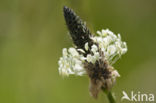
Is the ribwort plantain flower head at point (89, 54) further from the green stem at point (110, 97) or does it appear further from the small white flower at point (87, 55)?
the green stem at point (110, 97)

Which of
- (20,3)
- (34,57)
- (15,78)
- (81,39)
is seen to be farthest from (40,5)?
(81,39)

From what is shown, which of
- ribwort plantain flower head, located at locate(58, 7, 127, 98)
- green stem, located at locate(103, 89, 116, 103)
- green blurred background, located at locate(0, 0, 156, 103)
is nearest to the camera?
green stem, located at locate(103, 89, 116, 103)

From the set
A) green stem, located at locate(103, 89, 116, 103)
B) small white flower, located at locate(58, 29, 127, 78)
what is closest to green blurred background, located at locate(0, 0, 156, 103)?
small white flower, located at locate(58, 29, 127, 78)

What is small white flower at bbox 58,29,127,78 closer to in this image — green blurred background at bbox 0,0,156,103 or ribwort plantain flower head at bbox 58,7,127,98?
ribwort plantain flower head at bbox 58,7,127,98

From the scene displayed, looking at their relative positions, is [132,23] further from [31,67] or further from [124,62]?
[31,67]

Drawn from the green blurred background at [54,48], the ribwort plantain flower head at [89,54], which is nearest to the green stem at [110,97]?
the ribwort plantain flower head at [89,54]
